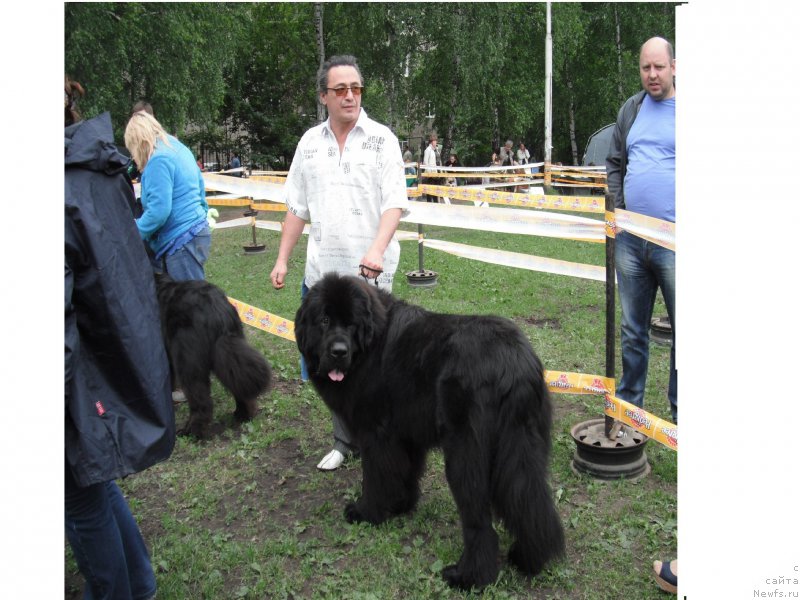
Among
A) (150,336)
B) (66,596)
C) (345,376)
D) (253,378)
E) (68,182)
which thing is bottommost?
Answer: (66,596)

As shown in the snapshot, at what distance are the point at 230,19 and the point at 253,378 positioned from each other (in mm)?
17246

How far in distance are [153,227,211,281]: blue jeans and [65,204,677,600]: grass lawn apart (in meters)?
1.01

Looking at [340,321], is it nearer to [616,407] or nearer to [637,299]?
[616,407]

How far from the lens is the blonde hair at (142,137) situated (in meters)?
4.48

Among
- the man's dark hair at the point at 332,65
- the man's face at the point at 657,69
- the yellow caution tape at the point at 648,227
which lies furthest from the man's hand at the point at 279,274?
the man's face at the point at 657,69

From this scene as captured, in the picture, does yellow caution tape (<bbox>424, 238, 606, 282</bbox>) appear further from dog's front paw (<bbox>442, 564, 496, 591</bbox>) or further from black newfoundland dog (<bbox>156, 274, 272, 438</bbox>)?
dog's front paw (<bbox>442, 564, 496, 591</bbox>)

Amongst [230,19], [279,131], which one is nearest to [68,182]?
[230,19]

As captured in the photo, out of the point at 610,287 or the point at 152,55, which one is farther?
the point at 152,55

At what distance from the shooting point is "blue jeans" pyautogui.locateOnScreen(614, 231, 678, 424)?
12.3ft

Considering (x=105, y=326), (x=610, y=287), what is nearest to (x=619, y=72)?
(x=610, y=287)

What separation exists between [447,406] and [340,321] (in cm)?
66

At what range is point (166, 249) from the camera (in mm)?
4762

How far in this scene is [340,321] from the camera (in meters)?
3.02

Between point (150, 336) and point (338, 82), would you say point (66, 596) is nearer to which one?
point (150, 336)
